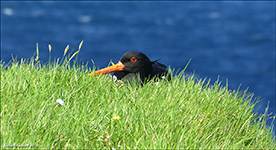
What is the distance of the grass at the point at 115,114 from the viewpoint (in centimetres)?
455

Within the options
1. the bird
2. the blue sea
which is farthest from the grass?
the blue sea

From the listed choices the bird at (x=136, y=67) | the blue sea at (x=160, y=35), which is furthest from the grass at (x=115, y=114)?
the blue sea at (x=160, y=35)

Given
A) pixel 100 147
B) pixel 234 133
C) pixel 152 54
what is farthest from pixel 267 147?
pixel 152 54

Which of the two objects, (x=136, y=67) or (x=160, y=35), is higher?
(x=160, y=35)

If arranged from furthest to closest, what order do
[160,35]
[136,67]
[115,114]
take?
[160,35]
[136,67]
[115,114]

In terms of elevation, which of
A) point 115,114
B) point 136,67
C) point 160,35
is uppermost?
point 160,35

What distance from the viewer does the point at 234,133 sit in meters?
5.25

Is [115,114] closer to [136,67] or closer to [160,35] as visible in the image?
[136,67]

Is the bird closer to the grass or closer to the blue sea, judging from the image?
the grass

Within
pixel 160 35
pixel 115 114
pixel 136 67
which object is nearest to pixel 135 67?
pixel 136 67

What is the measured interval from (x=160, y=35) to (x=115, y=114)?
113 ft

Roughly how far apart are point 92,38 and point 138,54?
3153cm

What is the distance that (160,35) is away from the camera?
39156 mm

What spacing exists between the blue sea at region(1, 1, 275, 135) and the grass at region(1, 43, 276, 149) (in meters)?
22.4
